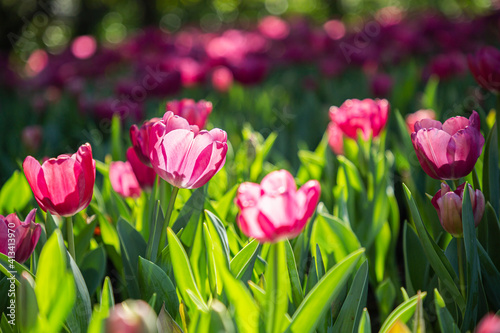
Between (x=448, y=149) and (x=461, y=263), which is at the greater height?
(x=448, y=149)

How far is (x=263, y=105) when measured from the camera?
7.80 ft

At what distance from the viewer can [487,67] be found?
1.20 metres

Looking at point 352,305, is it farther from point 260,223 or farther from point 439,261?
point 260,223

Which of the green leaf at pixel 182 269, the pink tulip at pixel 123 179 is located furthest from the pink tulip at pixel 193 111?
the green leaf at pixel 182 269

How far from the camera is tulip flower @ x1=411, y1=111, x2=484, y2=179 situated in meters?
0.79

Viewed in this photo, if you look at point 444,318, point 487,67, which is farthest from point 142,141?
point 487,67

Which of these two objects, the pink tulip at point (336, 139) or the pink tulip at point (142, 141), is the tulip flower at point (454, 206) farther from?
the pink tulip at point (336, 139)

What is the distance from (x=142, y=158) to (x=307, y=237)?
0.39 meters

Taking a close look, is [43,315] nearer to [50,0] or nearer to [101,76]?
[101,76]

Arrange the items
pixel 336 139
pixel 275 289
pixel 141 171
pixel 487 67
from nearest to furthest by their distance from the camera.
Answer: pixel 275 289 < pixel 141 171 < pixel 487 67 < pixel 336 139

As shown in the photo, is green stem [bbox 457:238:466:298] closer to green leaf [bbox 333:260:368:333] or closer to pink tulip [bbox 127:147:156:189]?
green leaf [bbox 333:260:368:333]

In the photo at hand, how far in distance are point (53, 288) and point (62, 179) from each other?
0.20 metres

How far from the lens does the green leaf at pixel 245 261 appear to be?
2.56 feet

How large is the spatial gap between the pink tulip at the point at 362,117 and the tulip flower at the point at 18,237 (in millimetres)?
876
